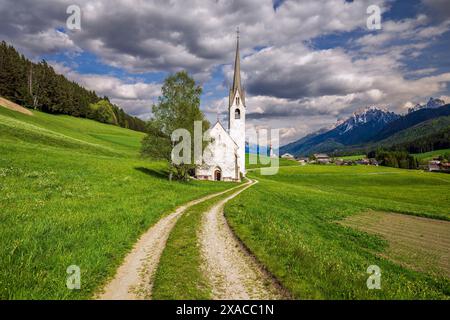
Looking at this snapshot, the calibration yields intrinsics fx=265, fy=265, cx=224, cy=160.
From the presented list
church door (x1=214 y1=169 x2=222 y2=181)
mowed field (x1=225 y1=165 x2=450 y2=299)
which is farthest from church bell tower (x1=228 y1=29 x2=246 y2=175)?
mowed field (x1=225 y1=165 x2=450 y2=299)

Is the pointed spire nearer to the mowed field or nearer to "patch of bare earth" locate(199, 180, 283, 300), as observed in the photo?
the mowed field

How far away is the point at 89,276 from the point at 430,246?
66.1 feet

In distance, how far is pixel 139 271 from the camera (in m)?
9.38

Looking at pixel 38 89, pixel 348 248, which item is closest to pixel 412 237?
pixel 348 248

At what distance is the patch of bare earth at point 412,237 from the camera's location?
14.3 m

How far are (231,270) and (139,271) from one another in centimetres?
328

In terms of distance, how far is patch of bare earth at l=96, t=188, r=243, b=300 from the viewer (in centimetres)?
779

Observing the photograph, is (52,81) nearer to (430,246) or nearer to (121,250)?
(121,250)

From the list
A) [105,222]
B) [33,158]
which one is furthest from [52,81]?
[105,222]

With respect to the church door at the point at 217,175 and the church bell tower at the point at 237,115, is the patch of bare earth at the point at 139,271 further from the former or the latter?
the church bell tower at the point at 237,115

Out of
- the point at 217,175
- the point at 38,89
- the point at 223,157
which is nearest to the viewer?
the point at 223,157

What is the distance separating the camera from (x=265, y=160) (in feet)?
423

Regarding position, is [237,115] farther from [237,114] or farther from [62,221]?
[62,221]

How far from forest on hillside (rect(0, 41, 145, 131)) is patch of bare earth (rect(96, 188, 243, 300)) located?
65.6 meters
